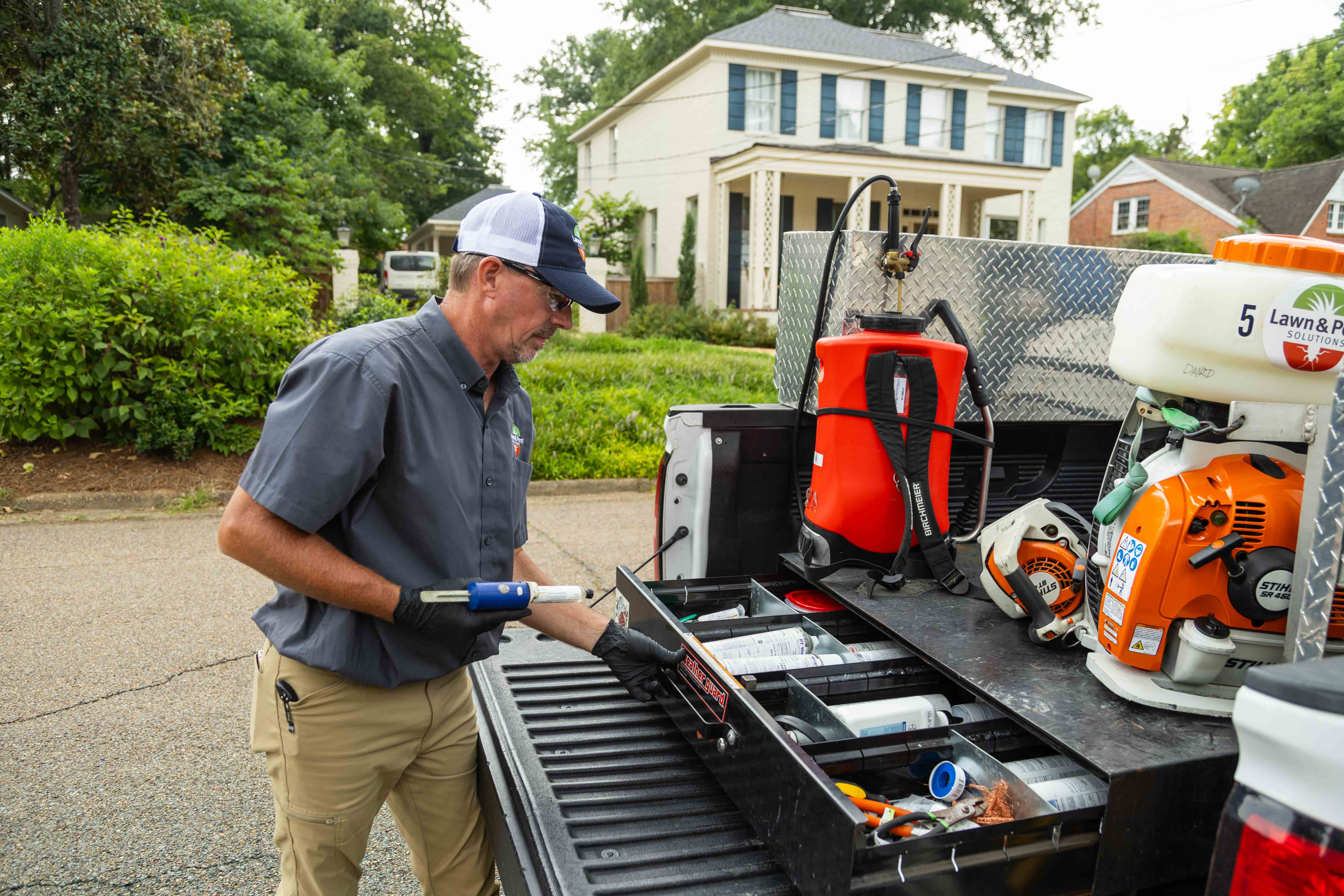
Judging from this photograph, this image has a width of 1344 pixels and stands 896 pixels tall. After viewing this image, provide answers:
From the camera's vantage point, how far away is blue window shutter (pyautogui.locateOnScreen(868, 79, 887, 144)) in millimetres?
26766

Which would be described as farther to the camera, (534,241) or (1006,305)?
(1006,305)

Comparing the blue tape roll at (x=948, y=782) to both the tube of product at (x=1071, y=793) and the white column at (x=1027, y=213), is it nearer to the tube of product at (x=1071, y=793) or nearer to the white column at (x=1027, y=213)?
the tube of product at (x=1071, y=793)

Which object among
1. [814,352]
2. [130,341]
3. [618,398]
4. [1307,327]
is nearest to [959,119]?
[618,398]

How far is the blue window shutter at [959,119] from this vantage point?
91.4 ft

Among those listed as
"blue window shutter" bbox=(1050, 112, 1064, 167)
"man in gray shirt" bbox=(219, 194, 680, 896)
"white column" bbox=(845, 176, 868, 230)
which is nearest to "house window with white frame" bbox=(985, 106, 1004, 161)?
"blue window shutter" bbox=(1050, 112, 1064, 167)

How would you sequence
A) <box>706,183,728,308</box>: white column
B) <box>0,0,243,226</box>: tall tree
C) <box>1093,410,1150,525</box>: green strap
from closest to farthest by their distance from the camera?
1. <box>1093,410,1150,525</box>: green strap
2. <box>0,0,243,226</box>: tall tree
3. <box>706,183,728,308</box>: white column

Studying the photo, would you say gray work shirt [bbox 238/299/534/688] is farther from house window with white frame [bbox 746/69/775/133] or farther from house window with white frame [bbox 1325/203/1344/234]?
house window with white frame [bbox 1325/203/1344/234]

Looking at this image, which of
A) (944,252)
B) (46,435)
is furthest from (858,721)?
(46,435)

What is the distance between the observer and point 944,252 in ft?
10.9

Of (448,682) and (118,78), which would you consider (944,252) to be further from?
(118,78)

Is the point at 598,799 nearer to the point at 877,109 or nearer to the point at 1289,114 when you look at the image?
the point at 877,109

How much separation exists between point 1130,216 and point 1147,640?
145 feet

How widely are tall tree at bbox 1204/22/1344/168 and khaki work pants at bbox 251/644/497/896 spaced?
123 feet

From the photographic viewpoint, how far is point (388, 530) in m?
1.97
